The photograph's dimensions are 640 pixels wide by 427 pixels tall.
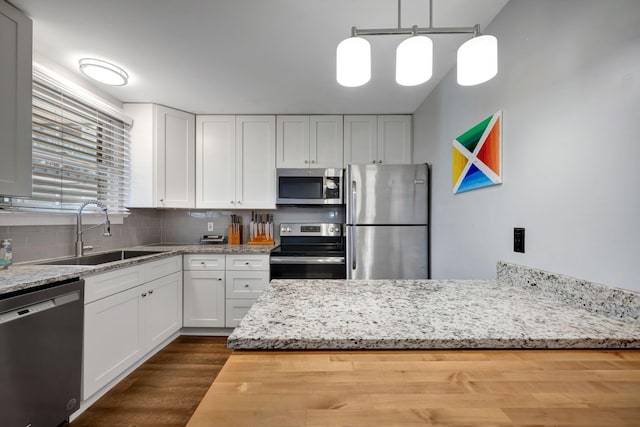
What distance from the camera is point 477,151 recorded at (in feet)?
5.33

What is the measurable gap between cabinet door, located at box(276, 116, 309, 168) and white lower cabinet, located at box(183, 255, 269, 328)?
42.6 inches

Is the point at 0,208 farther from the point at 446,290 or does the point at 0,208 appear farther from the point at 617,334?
the point at 617,334

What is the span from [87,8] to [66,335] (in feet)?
5.75

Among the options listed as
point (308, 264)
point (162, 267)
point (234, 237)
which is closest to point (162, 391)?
point (162, 267)

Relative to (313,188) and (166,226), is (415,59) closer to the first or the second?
(313,188)

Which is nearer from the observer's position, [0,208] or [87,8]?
[87,8]

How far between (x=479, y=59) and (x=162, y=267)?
2544 millimetres

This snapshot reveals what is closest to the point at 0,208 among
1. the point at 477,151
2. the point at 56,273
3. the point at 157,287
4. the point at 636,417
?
the point at 56,273

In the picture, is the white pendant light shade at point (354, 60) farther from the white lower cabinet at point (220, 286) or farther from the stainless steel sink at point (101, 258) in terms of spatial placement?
the stainless steel sink at point (101, 258)

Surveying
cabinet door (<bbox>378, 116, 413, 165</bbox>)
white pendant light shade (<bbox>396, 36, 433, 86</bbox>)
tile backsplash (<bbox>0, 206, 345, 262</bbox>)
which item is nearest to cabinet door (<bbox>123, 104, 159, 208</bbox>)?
tile backsplash (<bbox>0, 206, 345, 262</bbox>)

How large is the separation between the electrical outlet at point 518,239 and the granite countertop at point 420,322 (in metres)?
0.24

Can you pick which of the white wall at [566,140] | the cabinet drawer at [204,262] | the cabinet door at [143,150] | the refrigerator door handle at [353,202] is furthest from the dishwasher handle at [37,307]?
the white wall at [566,140]

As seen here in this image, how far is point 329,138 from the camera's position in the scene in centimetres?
295

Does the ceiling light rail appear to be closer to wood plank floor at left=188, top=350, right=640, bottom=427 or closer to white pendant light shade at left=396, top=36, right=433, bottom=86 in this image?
white pendant light shade at left=396, top=36, right=433, bottom=86
